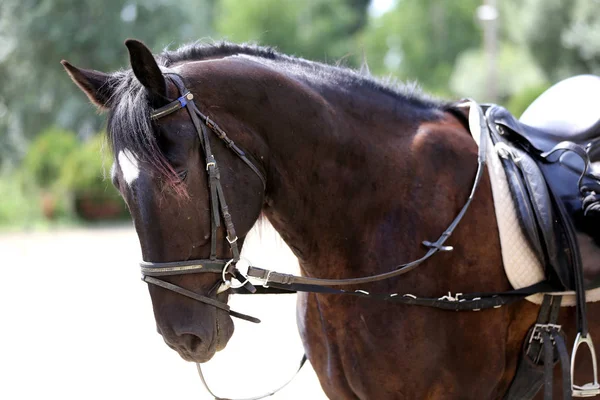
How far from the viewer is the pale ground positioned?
612 cm

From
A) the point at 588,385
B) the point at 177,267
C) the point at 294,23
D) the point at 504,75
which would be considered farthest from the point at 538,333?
the point at 294,23

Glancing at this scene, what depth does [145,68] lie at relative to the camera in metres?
2.43

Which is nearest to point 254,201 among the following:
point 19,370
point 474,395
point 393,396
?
point 393,396

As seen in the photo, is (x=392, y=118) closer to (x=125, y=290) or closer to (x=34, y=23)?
(x=125, y=290)

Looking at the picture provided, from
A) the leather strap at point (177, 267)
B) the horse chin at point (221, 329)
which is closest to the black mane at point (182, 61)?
the leather strap at point (177, 267)

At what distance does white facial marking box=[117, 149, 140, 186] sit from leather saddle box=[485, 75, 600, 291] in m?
1.54

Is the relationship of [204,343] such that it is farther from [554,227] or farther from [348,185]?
[554,227]

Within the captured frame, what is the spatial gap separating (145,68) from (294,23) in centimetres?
4384

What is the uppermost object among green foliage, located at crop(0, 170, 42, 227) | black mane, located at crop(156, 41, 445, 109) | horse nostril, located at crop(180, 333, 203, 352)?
green foliage, located at crop(0, 170, 42, 227)

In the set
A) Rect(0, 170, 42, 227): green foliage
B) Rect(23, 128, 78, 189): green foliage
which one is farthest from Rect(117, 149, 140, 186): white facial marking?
Rect(0, 170, 42, 227): green foliage

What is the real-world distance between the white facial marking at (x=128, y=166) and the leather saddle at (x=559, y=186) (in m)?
1.54

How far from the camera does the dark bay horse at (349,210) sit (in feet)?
8.47

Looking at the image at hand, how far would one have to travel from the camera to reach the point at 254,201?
2.64 metres

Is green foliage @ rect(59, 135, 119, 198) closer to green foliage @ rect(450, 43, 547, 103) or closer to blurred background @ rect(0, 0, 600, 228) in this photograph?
A: blurred background @ rect(0, 0, 600, 228)
